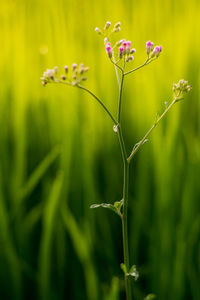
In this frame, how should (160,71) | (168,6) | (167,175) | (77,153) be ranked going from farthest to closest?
(168,6) → (160,71) → (77,153) → (167,175)

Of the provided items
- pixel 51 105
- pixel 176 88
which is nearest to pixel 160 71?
pixel 51 105

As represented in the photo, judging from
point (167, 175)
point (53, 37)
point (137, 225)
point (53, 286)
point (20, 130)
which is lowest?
point (53, 286)

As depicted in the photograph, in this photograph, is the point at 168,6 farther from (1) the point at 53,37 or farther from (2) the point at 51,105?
(2) the point at 51,105

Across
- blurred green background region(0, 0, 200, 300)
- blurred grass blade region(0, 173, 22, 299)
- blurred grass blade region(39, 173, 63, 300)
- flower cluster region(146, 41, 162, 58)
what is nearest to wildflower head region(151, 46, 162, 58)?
flower cluster region(146, 41, 162, 58)

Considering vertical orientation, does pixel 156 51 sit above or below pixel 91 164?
above

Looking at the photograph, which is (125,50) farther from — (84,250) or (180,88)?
(84,250)

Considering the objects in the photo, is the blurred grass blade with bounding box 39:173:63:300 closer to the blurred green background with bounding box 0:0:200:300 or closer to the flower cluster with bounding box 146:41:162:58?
the blurred green background with bounding box 0:0:200:300

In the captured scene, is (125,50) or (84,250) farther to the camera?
(84,250)

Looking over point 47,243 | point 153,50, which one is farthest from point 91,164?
point 153,50

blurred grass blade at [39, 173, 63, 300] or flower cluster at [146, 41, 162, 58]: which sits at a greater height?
flower cluster at [146, 41, 162, 58]
